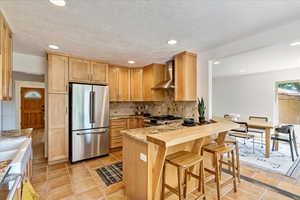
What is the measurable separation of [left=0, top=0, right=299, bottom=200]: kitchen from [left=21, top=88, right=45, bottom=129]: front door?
11.0 ft

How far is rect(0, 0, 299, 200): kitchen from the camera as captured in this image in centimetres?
166

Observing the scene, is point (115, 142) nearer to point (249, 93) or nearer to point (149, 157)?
point (149, 157)

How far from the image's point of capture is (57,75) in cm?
316

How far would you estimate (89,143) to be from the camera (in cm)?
336

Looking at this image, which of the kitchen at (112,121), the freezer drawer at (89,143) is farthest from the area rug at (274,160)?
the freezer drawer at (89,143)

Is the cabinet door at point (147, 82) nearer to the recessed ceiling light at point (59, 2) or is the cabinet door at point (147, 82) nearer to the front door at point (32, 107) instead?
the recessed ceiling light at point (59, 2)

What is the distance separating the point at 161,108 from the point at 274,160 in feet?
10.0

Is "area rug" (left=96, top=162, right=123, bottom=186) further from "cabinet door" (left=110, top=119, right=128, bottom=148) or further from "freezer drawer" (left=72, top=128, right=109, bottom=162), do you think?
"cabinet door" (left=110, top=119, right=128, bottom=148)

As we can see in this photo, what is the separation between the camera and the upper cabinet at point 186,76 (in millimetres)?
3105

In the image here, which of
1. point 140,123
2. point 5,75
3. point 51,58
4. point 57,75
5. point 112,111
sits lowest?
point 140,123

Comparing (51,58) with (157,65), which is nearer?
(51,58)

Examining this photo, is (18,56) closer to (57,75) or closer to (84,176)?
(57,75)

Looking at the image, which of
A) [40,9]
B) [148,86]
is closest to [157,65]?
[148,86]

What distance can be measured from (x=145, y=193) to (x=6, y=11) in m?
2.75
